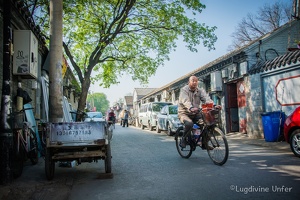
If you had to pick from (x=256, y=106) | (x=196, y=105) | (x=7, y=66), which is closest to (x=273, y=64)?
(x=256, y=106)

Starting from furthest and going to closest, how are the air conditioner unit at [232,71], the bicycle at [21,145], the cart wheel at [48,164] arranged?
the air conditioner unit at [232,71] → the bicycle at [21,145] → the cart wheel at [48,164]

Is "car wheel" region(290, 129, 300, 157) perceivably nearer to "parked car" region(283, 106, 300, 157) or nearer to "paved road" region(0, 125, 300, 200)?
"parked car" region(283, 106, 300, 157)

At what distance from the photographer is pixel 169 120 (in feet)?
47.5

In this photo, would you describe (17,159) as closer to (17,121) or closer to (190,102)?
(17,121)

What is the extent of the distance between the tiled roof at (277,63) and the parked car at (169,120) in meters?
4.45

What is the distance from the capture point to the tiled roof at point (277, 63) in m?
10.3

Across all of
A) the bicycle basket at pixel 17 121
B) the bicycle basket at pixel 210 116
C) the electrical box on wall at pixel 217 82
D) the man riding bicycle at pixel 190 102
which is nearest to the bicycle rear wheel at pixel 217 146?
the bicycle basket at pixel 210 116

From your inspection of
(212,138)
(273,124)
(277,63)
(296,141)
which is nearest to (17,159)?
(212,138)

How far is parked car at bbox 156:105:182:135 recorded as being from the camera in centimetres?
1381

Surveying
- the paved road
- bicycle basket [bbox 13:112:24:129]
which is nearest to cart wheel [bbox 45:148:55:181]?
the paved road

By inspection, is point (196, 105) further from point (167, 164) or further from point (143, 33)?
point (143, 33)

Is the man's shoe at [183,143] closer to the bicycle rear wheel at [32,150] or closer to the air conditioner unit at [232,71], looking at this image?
the bicycle rear wheel at [32,150]

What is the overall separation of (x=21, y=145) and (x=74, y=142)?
60.7 inches

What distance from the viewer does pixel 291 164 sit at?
5.49 metres
